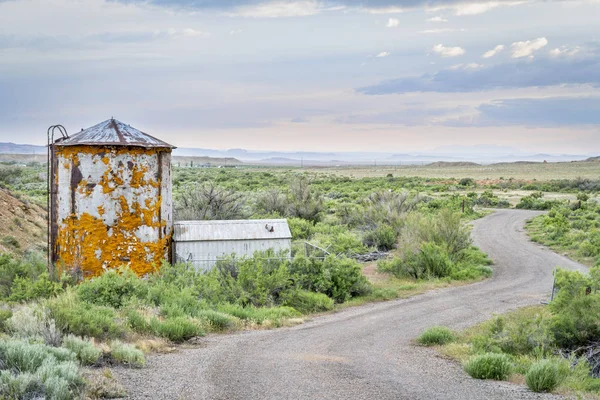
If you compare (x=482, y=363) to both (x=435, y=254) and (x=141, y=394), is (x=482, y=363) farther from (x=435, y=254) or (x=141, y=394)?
(x=435, y=254)

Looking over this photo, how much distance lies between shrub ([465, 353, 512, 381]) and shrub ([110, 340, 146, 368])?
16.5ft

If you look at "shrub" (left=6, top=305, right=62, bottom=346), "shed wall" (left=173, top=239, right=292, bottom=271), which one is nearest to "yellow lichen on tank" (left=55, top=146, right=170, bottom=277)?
"shed wall" (left=173, top=239, right=292, bottom=271)

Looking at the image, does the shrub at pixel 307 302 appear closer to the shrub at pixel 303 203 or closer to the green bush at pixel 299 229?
the green bush at pixel 299 229

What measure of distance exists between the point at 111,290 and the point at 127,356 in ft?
14.3

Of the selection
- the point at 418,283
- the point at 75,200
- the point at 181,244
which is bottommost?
the point at 418,283

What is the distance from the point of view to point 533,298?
17469 mm

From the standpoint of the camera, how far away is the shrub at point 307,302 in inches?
617

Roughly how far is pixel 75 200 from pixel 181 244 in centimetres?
301

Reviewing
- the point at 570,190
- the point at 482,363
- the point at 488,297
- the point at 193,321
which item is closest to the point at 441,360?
the point at 482,363

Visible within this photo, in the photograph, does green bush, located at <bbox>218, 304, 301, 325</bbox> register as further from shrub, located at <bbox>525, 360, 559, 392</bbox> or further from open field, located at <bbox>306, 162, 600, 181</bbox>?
open field, located at <bbox>306, 162, 600, 181</bbox>

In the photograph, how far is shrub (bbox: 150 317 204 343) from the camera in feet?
36.1

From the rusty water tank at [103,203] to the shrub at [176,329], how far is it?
4583 millimetres

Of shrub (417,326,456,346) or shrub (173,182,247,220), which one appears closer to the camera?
shrub (417,326,456,346)

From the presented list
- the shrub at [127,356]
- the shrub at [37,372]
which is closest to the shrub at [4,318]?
the shrub at [37,372]
